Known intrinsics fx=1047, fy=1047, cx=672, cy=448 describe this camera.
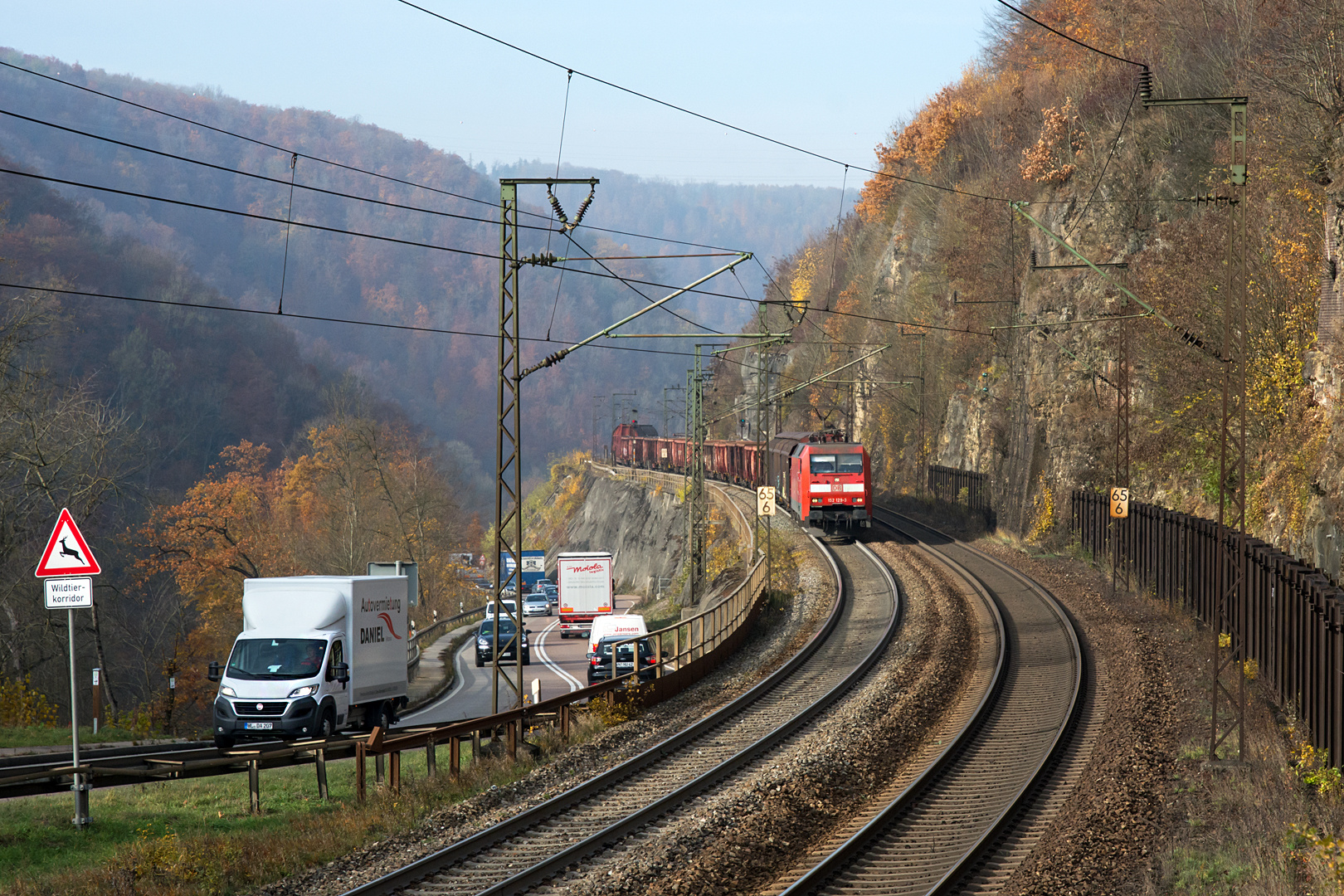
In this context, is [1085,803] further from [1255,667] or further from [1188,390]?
[1188,390]

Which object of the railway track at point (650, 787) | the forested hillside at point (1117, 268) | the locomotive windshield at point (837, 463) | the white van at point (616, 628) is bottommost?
the white van at point (616, 628)

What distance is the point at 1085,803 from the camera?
40.8ft

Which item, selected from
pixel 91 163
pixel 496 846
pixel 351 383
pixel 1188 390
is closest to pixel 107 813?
pixel 496 846

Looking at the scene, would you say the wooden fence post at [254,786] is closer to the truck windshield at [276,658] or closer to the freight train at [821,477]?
the truck windshield at [276,658]

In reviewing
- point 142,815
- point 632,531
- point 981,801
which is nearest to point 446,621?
point 632,531

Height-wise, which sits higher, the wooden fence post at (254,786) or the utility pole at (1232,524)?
the utility pole at (1232,524)

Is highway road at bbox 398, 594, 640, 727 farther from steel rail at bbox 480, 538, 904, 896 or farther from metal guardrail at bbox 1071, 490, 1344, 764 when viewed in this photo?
metal guardrail at bbox 1071, 490, 1344, 764

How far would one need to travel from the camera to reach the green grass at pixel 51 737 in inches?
801

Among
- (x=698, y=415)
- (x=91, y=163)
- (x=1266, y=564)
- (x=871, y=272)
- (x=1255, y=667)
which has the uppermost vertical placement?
(x=91, y=163)

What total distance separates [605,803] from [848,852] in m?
Answer: 3.62

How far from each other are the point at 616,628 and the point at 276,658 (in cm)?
1266

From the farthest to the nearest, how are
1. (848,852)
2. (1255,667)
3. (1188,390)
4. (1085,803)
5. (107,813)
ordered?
(1188,390) < (1255,667) < (107,813) < (1085,803) < (848,852)

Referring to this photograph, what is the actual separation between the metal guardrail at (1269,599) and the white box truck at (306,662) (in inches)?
586

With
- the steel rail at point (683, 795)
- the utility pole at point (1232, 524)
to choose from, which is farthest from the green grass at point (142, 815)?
the utility pole at point (1232, 524)
